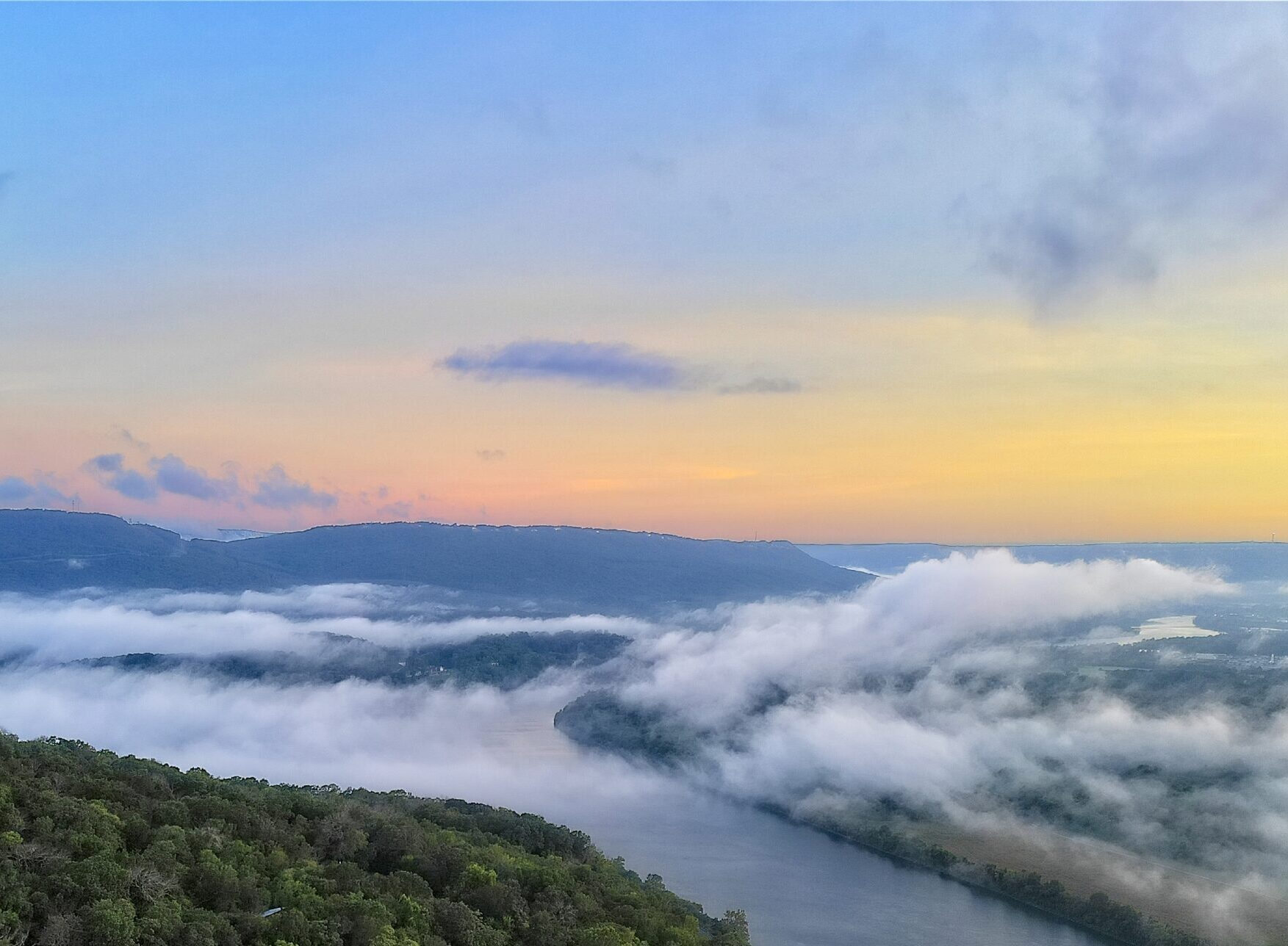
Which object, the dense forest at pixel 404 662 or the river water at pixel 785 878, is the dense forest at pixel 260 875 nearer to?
the river water at pixel 785 878

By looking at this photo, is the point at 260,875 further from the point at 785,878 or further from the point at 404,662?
the point at 404,662

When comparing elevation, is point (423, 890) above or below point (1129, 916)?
above

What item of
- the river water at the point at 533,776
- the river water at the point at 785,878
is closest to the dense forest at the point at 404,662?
the river water at the point at 533,776

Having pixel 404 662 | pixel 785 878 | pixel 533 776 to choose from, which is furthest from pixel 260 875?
pixel 404 662

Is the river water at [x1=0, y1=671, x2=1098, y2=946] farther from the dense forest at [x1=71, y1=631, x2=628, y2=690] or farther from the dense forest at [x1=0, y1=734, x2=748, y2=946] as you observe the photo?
Answer: the dense forest at [x1=0, y1=734, x2=748, y2=946]

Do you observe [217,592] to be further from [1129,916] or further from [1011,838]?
[1129,916]

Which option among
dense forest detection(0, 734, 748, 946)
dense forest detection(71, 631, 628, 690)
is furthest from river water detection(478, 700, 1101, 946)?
dense forest detection(71, 631, 628, 690)

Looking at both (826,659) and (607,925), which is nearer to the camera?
(607,925)

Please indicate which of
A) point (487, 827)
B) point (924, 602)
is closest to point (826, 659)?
point (924, 602)
